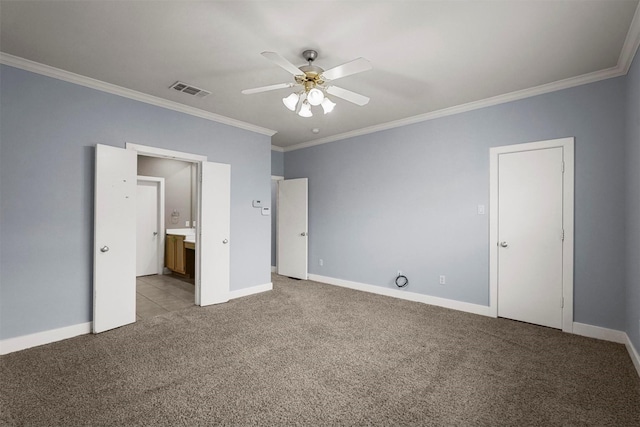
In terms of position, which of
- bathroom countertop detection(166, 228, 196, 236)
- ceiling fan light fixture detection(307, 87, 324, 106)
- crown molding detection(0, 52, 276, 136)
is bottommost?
bathroom countertop detection(166, 228, 196, 236)

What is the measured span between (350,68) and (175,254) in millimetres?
5191

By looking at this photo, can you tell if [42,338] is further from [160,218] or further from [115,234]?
[160,218]

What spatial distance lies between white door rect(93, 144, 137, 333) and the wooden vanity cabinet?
2.35 m

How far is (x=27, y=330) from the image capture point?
2.81 m

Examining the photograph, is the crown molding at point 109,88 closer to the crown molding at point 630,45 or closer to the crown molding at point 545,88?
the crown molding at point 545,88

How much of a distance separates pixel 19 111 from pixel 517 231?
5343 millimetres

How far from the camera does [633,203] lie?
8.40 feet

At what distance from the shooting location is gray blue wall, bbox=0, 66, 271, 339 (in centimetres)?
274

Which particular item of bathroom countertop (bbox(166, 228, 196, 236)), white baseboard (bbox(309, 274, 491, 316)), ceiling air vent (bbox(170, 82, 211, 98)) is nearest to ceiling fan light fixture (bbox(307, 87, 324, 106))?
ceiling air vent (bbox(170, 82, 211, 98))

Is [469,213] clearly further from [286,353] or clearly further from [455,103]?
[286,353]

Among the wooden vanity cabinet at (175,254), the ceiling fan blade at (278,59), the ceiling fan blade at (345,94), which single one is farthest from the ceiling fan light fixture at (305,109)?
the wooden vanity cabinet at (175,254)

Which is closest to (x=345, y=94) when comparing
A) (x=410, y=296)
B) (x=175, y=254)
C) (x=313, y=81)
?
(x=313, y=81)

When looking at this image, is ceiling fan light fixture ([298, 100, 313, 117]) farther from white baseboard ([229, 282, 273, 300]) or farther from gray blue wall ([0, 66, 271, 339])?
white baseboard ([229, 282, 273, 300])

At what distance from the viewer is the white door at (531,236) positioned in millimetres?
3281
